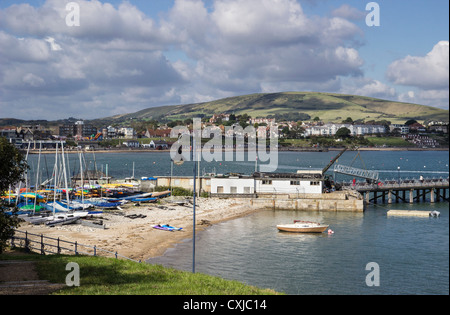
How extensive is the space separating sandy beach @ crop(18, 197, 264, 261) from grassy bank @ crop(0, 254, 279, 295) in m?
11.3

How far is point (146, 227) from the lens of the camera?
156ft

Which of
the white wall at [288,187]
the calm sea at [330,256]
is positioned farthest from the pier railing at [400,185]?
the calm sea at [330,256]

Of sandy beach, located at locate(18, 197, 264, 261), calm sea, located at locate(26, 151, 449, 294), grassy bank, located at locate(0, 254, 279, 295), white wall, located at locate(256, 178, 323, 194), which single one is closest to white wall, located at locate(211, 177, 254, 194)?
white wall, located at locate(256, 178, 323, 194)

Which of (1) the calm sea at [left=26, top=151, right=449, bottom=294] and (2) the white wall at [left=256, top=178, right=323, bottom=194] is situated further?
(2) the white wall at [left=256, top=178, right=323, bottom=194]

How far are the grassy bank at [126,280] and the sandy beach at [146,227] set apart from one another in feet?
37.1

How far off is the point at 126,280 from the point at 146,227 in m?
26.6

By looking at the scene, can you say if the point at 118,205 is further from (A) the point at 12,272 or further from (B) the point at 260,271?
(A) the point at 12,272

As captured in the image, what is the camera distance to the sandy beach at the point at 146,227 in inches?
1550

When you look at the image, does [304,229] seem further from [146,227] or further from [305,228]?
[146,227]

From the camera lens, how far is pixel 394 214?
56.8m

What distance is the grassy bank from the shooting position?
19047 mm

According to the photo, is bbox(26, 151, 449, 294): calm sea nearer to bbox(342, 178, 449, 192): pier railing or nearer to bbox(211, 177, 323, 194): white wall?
bbox(211, 177, 323, 194): white wall

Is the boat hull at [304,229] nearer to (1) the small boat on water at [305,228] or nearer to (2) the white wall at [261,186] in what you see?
(1) the small boat on water at [305,228]
